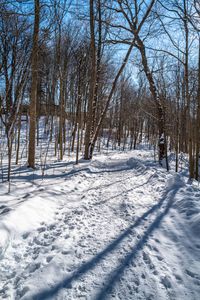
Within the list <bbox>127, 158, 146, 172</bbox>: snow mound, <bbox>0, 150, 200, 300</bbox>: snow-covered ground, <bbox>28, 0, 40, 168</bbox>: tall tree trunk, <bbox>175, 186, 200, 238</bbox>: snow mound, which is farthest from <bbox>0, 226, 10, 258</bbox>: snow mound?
<bbox>127, 158, 146, 172</bbox>: snow mound

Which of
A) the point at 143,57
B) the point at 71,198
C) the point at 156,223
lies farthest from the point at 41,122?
the point at 156,223

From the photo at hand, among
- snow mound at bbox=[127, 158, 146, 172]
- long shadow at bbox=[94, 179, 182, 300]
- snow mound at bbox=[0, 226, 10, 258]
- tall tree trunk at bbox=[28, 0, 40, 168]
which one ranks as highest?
tall tree trunk at bbox=[28, 0, 40, 168]

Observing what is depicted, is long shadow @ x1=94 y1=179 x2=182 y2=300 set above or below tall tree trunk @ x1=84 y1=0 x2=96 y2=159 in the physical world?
below

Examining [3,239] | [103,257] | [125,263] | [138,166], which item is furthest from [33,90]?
A: [125,263]

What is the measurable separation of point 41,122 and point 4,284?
28370mm

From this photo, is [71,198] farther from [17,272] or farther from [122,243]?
[17,272]

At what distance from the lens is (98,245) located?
8.21 ft

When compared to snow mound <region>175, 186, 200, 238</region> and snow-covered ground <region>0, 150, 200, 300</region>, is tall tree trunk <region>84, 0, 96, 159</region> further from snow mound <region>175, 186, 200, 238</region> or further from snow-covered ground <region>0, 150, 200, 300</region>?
snow mound <region>175, 186, 200, 238</region>

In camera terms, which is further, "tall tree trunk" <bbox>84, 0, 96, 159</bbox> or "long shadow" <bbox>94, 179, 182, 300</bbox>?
"tall tree trunk" <bbox>84, 0, 96, 159</bbox>

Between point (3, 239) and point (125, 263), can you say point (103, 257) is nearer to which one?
point (125, 263)

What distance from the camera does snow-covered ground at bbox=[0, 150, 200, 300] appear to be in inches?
71.2

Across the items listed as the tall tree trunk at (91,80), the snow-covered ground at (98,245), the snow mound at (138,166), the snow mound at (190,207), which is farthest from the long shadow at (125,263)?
the tall tree trunk at (91,80)

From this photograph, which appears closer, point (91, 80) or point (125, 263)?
point (125, 263)

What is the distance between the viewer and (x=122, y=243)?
101 inches
